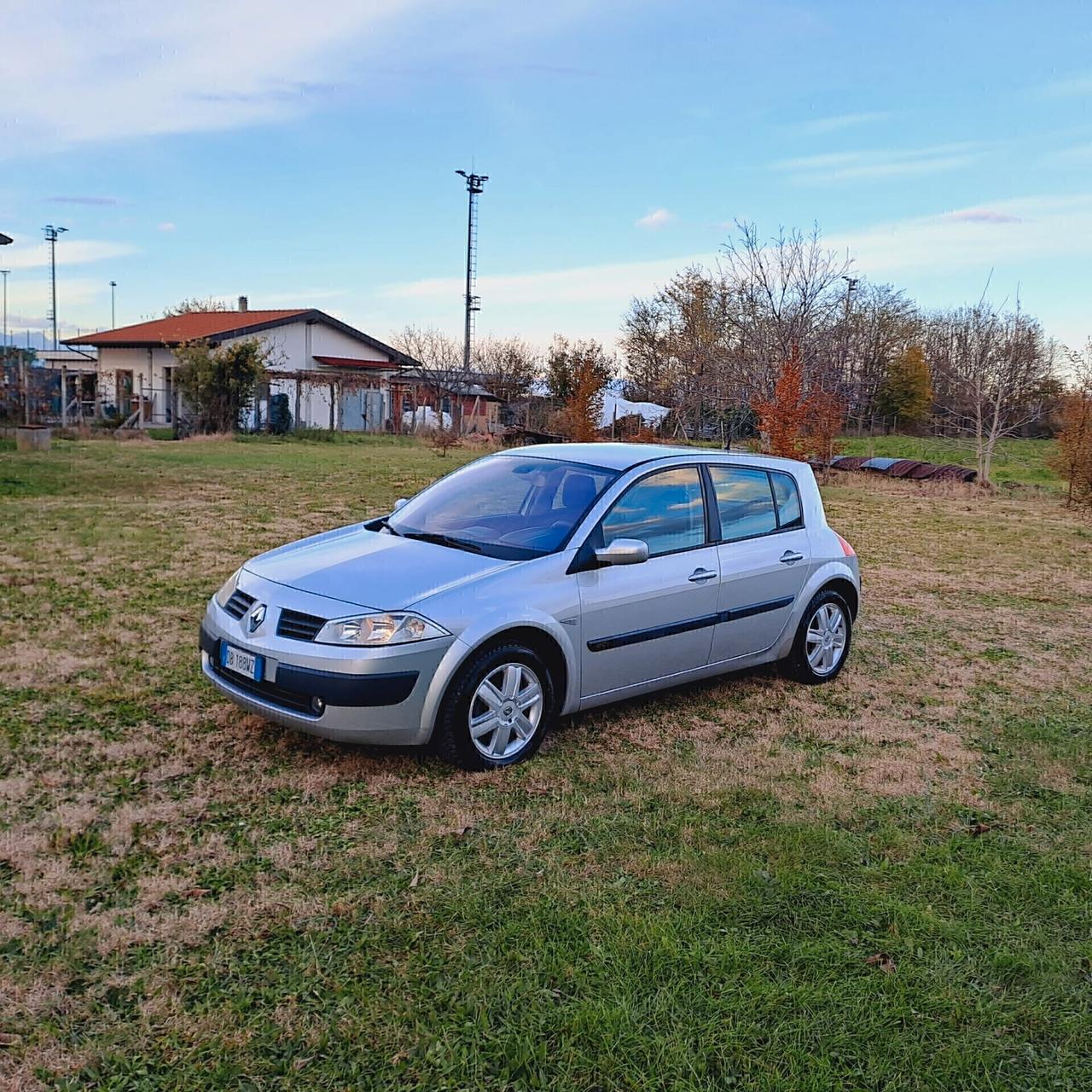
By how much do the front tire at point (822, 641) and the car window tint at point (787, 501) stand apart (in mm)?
511

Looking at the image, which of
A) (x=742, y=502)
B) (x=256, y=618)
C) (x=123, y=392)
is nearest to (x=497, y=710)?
(x=256, y=618)

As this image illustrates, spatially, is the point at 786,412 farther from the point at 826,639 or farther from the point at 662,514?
the point at 662,514

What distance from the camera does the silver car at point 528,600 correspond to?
414cm

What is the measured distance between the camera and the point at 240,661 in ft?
14.3

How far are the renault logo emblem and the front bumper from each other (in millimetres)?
42

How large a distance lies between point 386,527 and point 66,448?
18.3 m

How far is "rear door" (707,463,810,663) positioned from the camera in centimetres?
541

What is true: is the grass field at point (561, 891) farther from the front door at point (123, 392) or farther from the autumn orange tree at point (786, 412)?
the front door at point (123, 392)

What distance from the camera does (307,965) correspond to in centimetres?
288

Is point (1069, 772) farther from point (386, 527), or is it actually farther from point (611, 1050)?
point (386, 527)

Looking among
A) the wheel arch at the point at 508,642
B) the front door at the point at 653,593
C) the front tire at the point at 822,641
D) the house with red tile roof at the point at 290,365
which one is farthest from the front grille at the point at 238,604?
the house with red tile roof at the point at 290,365

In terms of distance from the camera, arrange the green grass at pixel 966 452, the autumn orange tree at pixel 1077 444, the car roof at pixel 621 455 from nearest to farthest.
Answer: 1. the car roof at pixel 621 455
2. the autumn orange tree at pixel 1077 444
3. the green grass at pixel 966 452

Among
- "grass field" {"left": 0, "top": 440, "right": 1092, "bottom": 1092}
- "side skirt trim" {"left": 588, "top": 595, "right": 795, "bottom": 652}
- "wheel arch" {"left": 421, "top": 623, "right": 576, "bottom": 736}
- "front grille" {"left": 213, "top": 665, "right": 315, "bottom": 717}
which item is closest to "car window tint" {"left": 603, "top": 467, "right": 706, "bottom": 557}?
"side skirt trim" {"left": 588, "top": 595, "right": 795, "bottom": 652}

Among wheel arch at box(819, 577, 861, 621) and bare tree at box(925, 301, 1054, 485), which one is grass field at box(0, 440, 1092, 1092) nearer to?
wheel arch at box(819, 577, 861, 621)
